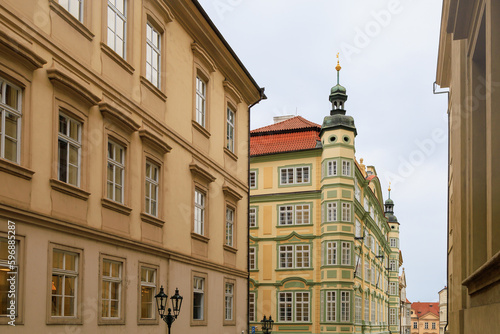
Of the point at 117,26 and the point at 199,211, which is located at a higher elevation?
the point at 117,26

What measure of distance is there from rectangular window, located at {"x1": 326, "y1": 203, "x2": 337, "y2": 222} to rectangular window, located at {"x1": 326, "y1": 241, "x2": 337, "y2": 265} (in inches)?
60.4

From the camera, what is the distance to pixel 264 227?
45.5m

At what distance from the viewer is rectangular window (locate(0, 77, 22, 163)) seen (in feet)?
34.8

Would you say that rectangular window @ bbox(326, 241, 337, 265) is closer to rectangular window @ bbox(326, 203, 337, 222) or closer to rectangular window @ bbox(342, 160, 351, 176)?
rectangular window @ bbox(326, 203, 337, 222)

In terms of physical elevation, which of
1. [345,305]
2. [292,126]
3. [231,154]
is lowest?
[345,305]

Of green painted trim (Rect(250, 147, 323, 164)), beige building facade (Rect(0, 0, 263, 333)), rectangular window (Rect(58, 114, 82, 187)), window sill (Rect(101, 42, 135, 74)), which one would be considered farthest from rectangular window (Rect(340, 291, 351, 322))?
rectangular window (Rect(58, 114, 82, 187))

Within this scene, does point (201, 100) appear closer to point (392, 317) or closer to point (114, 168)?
point (114, 168)

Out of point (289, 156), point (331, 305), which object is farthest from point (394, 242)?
point (331, 305)

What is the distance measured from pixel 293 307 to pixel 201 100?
84.0ft

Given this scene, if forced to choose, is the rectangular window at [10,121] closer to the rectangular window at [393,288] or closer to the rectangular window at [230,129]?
the rectangular window at [230,129]

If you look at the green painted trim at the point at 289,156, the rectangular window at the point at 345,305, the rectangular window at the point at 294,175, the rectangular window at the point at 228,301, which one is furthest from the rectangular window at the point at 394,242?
the rectangular window at the point at 228,301

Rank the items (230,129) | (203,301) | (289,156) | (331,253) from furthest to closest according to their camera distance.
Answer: (289,156) < (331,253) < (230,129) < (203,301)

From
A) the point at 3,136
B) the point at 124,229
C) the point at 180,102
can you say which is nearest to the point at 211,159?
the point at 180,102

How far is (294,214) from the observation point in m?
45.0
